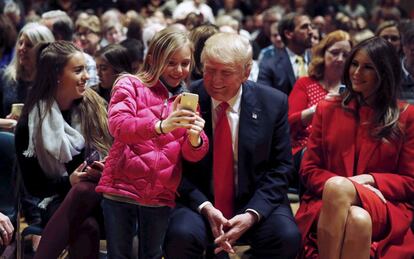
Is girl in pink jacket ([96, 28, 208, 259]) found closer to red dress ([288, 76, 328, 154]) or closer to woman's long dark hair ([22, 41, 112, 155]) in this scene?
woman's long dark hair ([22, 41, 112, 155])

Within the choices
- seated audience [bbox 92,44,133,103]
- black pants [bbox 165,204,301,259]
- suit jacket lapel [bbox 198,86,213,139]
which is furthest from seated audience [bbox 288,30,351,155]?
black pants [bbox 165,204,301,259]

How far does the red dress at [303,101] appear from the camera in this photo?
499 cm

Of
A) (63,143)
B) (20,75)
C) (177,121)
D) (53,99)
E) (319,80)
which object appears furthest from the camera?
(20,75)

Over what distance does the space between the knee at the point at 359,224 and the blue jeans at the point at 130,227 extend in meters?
0.87

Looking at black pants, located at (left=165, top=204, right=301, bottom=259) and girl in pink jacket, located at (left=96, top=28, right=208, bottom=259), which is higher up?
girl in pink jacket, located at (left=96, top=28, right=208, bottom=259)

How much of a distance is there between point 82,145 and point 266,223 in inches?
42.6

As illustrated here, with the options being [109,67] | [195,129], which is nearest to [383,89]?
[195,129]

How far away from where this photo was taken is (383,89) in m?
4.00

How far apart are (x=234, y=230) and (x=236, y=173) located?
34 cm

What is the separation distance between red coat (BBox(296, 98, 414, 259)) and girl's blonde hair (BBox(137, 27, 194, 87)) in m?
0.93

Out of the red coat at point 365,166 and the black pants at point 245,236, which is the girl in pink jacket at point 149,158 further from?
the red coat at point 365,166

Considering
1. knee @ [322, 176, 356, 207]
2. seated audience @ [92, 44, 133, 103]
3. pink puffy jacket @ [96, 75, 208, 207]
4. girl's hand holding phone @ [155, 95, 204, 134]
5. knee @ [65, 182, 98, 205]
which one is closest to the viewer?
girl's hand holding phone @ [155, 95, 204, 134]

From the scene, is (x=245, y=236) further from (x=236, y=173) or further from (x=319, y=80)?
(x=319, y=80)

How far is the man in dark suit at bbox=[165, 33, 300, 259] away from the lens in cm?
357
